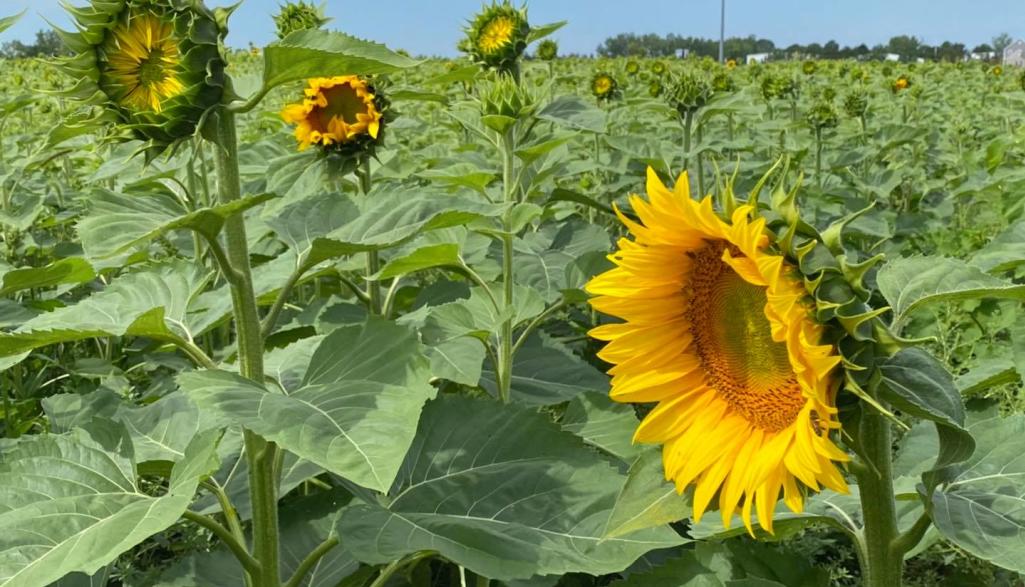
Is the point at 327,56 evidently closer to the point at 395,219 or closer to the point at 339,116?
the point at 395,219

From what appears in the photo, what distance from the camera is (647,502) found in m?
0.90

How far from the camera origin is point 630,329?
983mm

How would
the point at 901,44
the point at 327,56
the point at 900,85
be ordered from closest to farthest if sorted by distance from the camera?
the point at 327,56 < the point at 900,85 < the point at 901,44

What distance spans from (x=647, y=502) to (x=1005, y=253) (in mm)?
869

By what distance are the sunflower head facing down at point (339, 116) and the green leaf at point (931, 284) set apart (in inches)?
56.5

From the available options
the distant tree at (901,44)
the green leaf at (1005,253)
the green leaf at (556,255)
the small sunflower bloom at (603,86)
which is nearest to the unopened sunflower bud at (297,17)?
the green leaf at (556,255)

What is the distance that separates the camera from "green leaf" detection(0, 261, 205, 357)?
3.76ft

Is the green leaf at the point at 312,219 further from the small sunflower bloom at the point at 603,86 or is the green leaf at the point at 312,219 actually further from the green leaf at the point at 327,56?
the small sunflower bloom at the point at 603,86

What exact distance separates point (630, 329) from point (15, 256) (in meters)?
2.61

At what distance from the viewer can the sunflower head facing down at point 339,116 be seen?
2.10m

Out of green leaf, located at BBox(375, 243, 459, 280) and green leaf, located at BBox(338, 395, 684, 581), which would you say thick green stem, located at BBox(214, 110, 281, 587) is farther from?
green leaf, located at BBox(375, 243, 459, 280)

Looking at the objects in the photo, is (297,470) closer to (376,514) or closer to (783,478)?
(376,514)

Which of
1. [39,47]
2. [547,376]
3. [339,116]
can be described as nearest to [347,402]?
[547,376]

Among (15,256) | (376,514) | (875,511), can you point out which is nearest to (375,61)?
(376,514)
